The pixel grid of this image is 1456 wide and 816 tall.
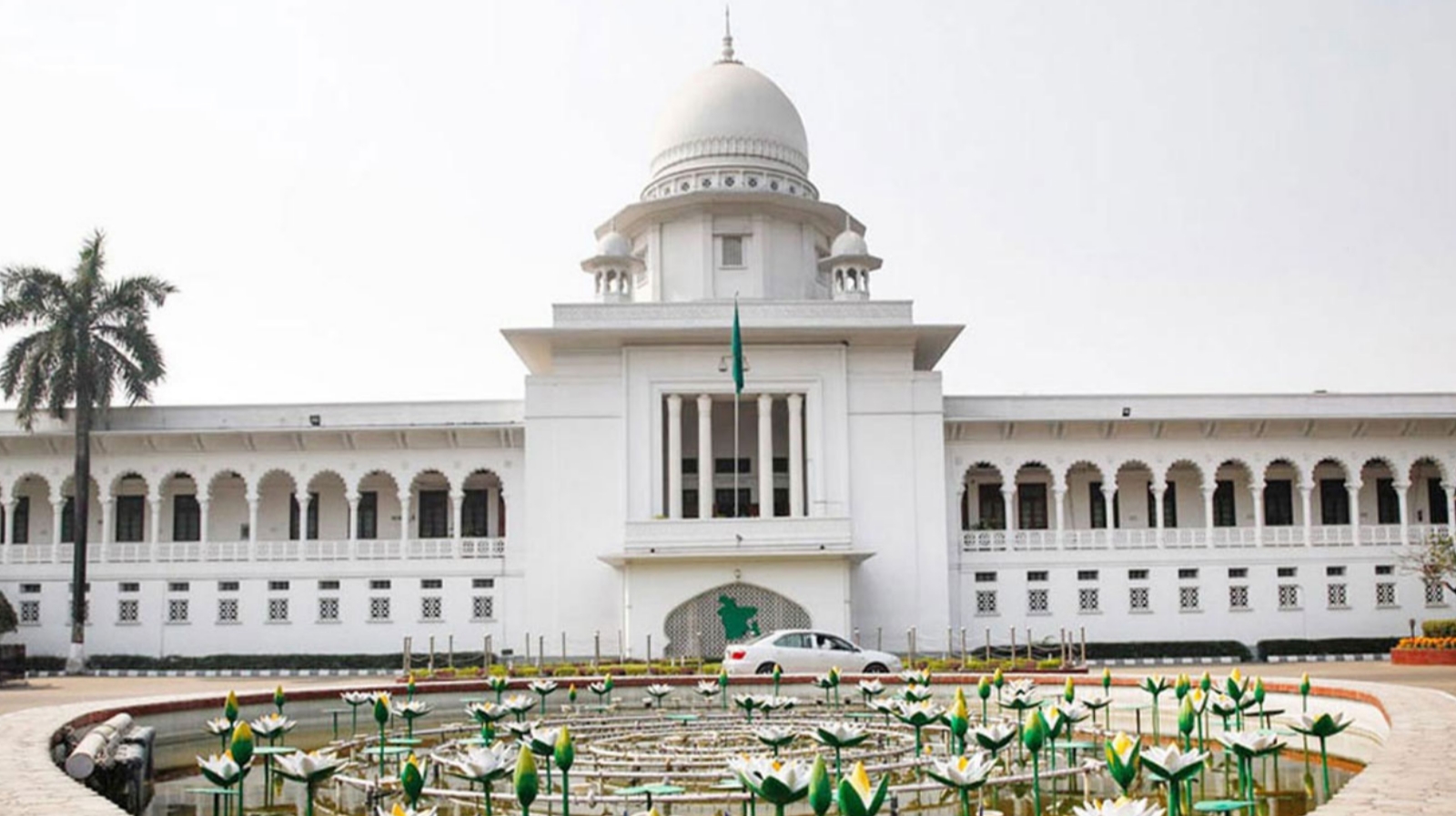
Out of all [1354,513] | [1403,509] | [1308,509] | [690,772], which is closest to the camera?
[690,772]

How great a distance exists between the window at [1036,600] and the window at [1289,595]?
6.25 meters

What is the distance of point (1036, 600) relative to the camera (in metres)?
38.5

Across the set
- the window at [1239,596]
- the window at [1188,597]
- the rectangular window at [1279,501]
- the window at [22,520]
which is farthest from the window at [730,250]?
the window at [22,520]

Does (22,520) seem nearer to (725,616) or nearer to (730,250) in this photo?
(725,616)

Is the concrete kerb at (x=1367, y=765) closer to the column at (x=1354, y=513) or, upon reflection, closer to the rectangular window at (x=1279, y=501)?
the column at (x=1354, y=513)

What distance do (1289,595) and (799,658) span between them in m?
17.3

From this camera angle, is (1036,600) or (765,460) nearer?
(765,460)

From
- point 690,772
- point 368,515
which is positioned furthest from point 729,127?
point 690,772

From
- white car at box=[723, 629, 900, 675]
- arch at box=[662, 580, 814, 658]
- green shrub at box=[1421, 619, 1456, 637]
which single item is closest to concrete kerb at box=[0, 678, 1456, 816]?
white car at box=[723, 629, 900, 675]

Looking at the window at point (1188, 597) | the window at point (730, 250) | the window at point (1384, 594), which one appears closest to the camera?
the window at point (1188, 597)

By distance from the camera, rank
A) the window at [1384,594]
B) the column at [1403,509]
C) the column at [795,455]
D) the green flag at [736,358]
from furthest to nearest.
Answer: the column at [1403,509]
the window at [1384,594]
the column at [795,455]
the green flag at [736,358]

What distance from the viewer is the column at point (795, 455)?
121ft

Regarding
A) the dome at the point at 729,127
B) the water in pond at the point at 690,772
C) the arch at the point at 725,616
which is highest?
the dome at the point at 729,127

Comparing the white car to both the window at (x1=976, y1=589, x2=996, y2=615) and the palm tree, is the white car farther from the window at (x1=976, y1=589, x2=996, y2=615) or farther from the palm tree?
the palm tree
